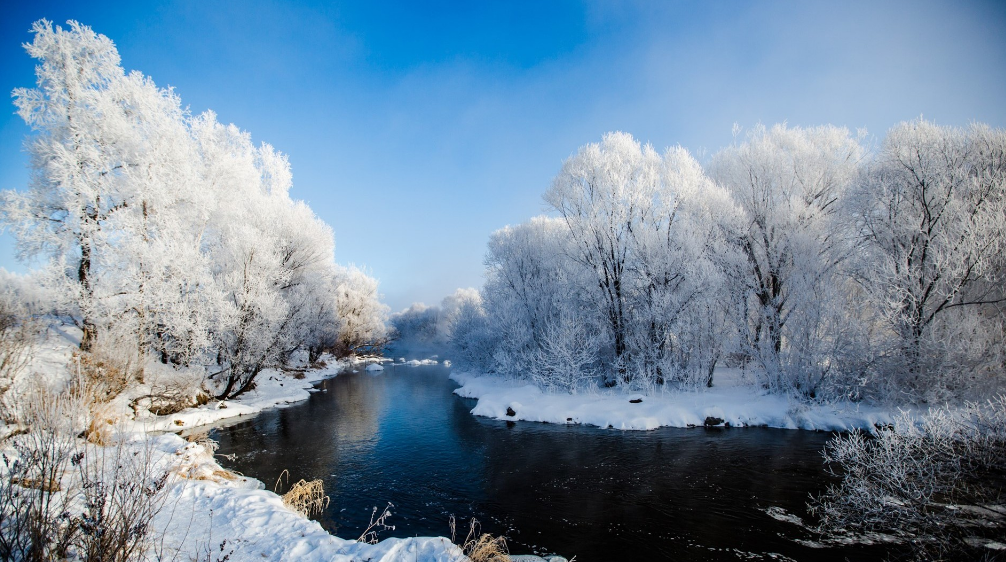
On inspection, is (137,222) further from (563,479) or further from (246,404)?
(563,479)

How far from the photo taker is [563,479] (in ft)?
35.0

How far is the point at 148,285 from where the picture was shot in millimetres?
15852

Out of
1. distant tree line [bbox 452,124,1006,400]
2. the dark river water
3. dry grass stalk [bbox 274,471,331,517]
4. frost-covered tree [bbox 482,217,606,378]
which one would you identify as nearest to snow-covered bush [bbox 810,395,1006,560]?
the dark river water

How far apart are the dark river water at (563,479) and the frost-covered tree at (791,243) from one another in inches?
153

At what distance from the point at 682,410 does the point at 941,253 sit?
1102 centimetres

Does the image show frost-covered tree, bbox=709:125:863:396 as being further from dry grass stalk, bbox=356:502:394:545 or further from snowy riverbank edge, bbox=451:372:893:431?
dry grass stalk, bbox=356:502:394:545

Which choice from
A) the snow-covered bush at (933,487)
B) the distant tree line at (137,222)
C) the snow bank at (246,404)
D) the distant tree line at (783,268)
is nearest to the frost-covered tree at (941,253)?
the distant tree line at (783,268)

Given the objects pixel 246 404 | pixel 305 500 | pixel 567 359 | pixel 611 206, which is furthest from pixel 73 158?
pixel 611 206

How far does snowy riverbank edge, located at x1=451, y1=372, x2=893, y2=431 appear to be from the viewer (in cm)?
1489

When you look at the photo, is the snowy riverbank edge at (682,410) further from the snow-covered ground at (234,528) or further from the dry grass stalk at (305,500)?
the snow-covered ground at (234,528)

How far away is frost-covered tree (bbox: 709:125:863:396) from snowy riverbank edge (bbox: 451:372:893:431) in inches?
57.8

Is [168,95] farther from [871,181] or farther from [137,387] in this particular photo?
[871,181]

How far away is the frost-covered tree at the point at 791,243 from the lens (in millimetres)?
16578

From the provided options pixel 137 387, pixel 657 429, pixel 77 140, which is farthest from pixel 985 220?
pixel 77 140
